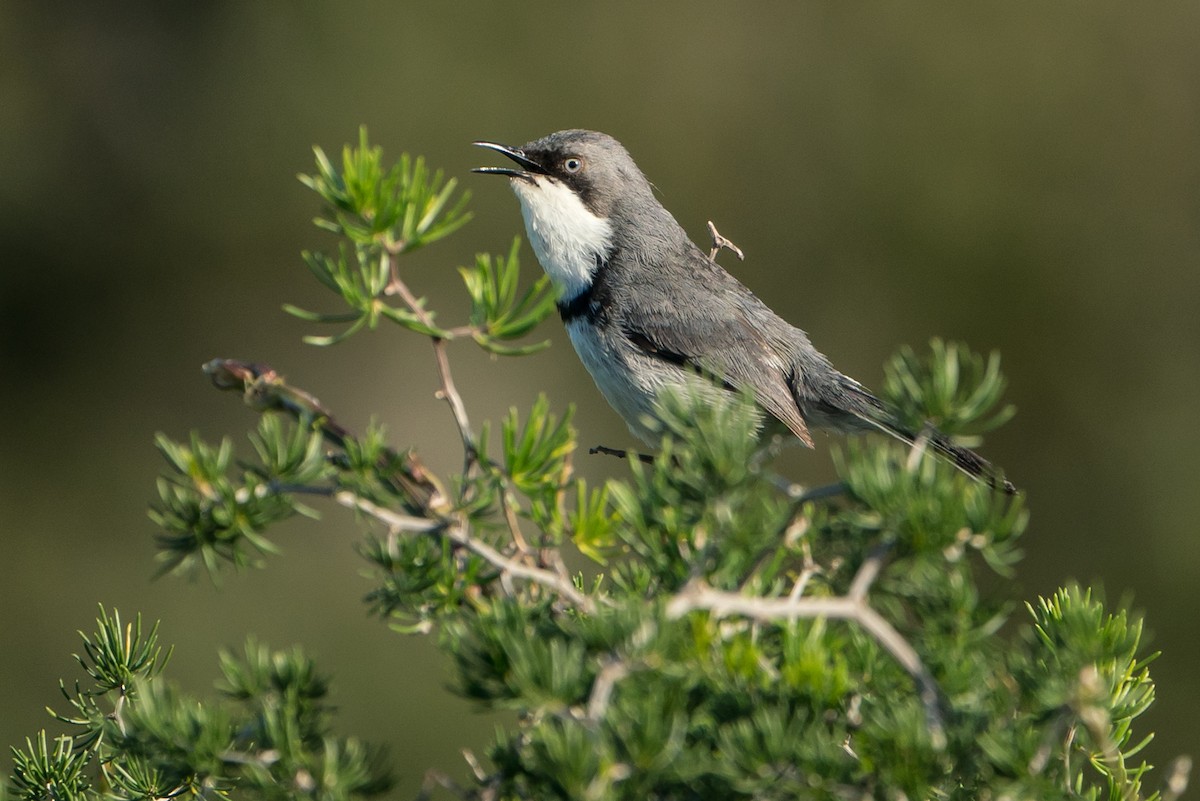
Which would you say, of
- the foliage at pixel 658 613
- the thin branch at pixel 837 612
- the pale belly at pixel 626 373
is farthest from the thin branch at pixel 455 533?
the pale belly at pixel 626 373

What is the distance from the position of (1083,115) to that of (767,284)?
7.86 feet

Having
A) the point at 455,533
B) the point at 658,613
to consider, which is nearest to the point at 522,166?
the point at 455,533

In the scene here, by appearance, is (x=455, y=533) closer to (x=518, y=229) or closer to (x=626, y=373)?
(x=626, y=373)

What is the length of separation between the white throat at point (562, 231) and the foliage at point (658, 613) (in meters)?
2.85

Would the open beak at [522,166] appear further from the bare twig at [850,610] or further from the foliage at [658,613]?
the bare twig at [850,610]

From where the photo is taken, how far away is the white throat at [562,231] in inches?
183

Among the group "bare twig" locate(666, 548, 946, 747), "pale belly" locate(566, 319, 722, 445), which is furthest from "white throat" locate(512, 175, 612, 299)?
"bare twig" locate(666, 548, 946, 747)

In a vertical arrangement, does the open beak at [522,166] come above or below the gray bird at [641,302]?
above

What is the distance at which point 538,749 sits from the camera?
4.62 feet

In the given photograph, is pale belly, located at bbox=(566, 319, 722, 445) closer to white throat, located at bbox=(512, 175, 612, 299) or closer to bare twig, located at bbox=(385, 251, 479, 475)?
white throat, located at bbox=(512, 175, 612, 299)

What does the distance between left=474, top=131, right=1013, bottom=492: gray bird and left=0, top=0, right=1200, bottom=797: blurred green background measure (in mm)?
3919

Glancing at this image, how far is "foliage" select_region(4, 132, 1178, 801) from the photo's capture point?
1.39 m

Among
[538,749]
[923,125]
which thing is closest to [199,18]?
[923,125]

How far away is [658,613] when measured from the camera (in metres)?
1.38
